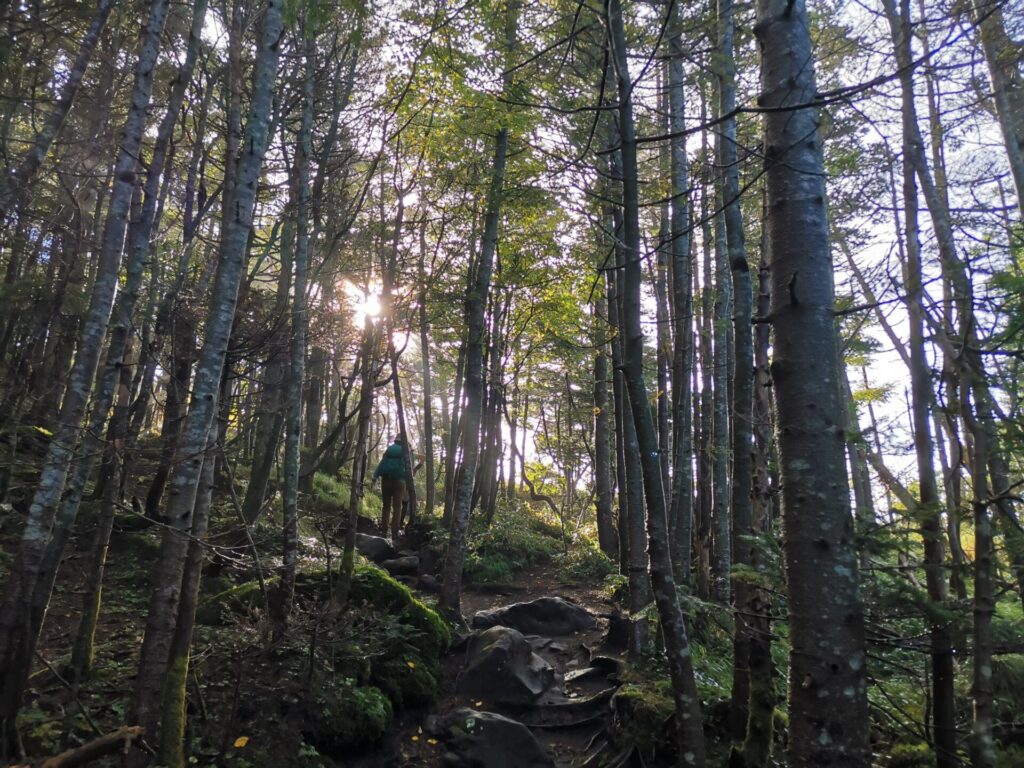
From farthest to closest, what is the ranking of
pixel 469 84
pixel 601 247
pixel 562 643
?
pixel 601 247 → pixel 562 643 → pixel 469 84

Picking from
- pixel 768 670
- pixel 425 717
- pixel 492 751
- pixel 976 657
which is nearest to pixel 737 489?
pixel 768 670

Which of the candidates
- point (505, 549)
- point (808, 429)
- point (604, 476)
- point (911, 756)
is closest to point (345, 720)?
point (911, 756)

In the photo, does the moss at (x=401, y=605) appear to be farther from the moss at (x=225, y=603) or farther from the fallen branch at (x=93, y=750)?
the fallen branch at (x=93, y=750)

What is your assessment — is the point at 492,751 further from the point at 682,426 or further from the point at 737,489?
the point at 682,426

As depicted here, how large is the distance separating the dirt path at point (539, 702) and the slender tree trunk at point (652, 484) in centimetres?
298

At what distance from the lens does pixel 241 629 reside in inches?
225

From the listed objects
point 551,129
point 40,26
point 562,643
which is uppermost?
point 551,129

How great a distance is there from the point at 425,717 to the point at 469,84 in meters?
8.54

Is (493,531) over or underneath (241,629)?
over

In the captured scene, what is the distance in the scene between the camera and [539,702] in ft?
24.0

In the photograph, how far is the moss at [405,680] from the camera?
6430 millimetres

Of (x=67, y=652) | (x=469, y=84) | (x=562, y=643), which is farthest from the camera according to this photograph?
(x=562, y=643)

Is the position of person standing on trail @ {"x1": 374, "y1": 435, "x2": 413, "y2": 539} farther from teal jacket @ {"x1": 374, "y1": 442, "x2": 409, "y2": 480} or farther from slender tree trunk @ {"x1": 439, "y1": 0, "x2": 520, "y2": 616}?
slender tree trunk @ {"x1": 439, "y1": 0, "x2": 520, "y2": 616}

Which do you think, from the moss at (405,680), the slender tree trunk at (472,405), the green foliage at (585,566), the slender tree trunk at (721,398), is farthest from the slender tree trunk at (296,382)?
the green foliage at (585,566)
